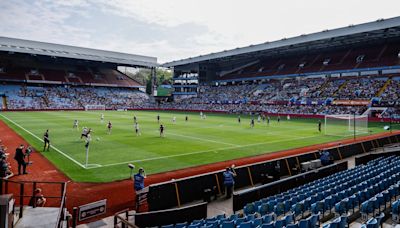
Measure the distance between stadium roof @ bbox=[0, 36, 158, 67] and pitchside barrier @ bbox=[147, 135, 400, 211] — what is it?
84.5 metres

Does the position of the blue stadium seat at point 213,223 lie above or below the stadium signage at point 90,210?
above

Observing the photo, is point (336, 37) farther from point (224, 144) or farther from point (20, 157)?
point (20, 157)

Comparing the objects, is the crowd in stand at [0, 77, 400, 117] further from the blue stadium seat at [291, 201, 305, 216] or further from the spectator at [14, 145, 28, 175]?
the spectator at [14, 145, 28, 175]

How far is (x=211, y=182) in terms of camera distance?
14.0 metres

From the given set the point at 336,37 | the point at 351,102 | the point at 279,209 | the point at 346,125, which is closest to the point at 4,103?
the point at 346,125

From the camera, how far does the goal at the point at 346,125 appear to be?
38013 mm

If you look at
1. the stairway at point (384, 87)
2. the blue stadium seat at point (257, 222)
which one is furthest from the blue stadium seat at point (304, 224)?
the stairway at point (384, 87)

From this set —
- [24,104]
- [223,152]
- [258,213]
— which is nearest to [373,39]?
[223,152]

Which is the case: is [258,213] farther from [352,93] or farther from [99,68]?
[99,68]

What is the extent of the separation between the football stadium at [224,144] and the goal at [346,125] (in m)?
0.31

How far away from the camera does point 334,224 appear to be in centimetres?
759

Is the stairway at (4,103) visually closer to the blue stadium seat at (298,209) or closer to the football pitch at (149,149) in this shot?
the football pitch at (149,149)

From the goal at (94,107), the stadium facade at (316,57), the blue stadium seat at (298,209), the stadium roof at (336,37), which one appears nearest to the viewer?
the blue stadium seat at (298,209)

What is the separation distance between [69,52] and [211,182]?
92.2 m
